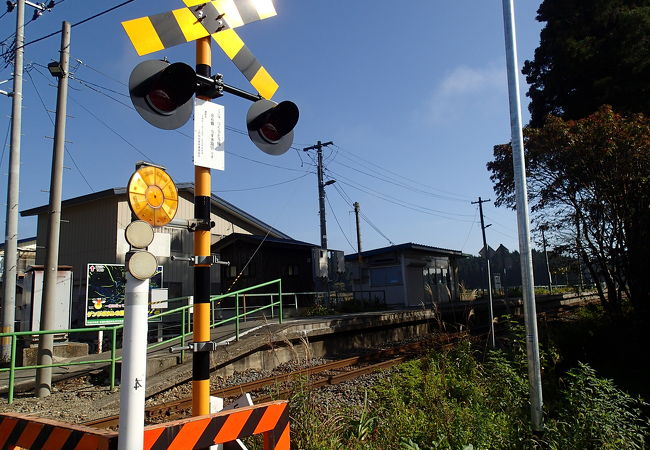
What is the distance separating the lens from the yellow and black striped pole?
3.39 metres

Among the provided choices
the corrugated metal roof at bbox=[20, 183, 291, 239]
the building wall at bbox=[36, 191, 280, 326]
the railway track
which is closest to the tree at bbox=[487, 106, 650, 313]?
the railway track

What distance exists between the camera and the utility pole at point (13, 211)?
11.9 m

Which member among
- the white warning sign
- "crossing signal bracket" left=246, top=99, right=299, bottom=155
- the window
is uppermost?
"crossing signal bracket" left=246, top=99, right=299, bottom=155

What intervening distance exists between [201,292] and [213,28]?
2.10m

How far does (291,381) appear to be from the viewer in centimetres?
778

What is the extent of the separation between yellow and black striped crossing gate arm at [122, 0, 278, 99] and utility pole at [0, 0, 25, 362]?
34.1ft

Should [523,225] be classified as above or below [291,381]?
above

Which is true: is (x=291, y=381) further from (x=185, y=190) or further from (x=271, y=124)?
(x=185, y=190)

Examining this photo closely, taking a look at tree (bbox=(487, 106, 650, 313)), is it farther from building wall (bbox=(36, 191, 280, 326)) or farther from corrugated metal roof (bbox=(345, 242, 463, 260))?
building wall (bbox=(36, 191, 280, 326))

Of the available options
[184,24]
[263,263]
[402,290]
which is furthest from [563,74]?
[184,24]

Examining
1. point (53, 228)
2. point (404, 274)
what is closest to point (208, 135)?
point (53, 228)

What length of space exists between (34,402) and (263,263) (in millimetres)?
16292

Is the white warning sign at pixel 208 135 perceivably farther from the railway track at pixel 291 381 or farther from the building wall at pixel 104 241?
the building wall at pixel 104 241

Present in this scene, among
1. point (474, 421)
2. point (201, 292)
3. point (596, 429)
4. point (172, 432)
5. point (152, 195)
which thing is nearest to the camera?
point (172, 432)
